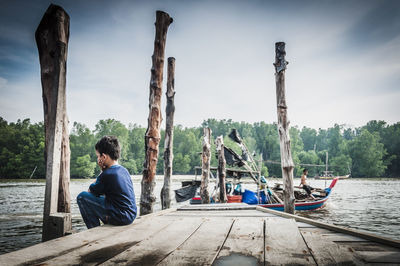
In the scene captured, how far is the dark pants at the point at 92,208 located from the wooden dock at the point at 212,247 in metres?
0.32

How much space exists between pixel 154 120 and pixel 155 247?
364 cm

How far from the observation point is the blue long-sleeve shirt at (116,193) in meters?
2.98

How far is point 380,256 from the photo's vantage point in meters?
1.90

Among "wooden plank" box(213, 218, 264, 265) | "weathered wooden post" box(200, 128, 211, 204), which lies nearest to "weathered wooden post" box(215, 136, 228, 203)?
"weathered wooden post" box(200, 128, 211, 204)

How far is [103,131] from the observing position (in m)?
65.8

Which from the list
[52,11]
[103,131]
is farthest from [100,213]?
[103,131]

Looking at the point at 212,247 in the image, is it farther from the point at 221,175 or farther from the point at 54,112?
the point at 221,175

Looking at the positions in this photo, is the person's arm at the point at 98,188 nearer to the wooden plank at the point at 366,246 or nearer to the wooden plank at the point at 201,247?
the wooden plank at the point at 201,247

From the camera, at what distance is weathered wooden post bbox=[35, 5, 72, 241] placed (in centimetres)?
270

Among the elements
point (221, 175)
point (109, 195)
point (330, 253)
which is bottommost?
point (221, 175)

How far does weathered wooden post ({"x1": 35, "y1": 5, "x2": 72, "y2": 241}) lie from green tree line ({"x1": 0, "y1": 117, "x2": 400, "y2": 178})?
41.2m

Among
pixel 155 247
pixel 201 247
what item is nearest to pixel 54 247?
pixel 155 247

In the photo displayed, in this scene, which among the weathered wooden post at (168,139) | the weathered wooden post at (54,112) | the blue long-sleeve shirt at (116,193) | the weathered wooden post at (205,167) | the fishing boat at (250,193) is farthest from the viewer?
the fishing boat at (250,193)

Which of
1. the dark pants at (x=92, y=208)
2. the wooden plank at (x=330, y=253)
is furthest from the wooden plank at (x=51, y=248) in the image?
the wooden plank at (x=330, y=253)
